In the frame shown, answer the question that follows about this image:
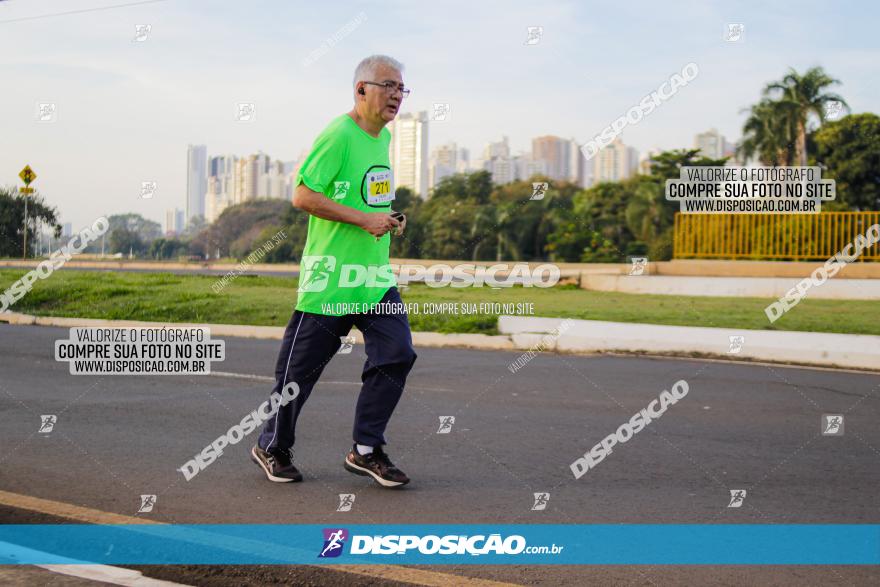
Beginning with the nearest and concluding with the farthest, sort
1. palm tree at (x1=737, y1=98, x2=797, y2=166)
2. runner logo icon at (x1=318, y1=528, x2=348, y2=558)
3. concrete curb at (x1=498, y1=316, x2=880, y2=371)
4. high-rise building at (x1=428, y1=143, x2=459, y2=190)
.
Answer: runner logo icon at (x1=318, y1=528, x2=348, y2=558) → concrete curb at (x1=498, y1=316, x2=880, y2=371) → palm tree at (x1=737, y1=98, x2=797, y2=166) → high-rise building at (x1=428, y1=143, x2=459, y2=190)

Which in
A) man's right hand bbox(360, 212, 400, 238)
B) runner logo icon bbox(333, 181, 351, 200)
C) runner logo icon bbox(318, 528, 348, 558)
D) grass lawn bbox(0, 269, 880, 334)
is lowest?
runner logo icon bbox(318, 528, 348, 558)

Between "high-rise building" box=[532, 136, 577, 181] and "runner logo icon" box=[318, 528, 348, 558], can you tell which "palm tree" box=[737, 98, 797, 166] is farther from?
"high-rise building" box=[532, 136, 577, 181]

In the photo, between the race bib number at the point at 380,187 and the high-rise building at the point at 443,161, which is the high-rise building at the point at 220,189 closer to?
the high-rise building at the point at 443,161

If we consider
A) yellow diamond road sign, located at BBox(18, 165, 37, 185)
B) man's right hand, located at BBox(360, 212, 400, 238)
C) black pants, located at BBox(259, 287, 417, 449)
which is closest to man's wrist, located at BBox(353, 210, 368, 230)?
man's right hand, located at BBox(360, 212, 400, 238)

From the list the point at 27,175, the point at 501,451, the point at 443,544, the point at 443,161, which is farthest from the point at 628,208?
the point at 443,544

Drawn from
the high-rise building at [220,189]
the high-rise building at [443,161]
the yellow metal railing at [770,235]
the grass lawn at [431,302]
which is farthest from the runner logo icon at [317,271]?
the high-rise building at [443,161]

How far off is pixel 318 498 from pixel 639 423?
2886 mm

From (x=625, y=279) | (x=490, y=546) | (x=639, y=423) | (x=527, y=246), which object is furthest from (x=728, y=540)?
(x=527, y=246)

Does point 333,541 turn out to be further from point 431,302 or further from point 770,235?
point 770,235

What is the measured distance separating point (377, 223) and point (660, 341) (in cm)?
719

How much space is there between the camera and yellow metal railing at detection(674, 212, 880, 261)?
856 inches

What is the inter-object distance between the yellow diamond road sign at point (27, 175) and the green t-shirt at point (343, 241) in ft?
47.9

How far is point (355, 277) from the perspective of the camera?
15.3ft

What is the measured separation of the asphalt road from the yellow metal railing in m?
13.1
